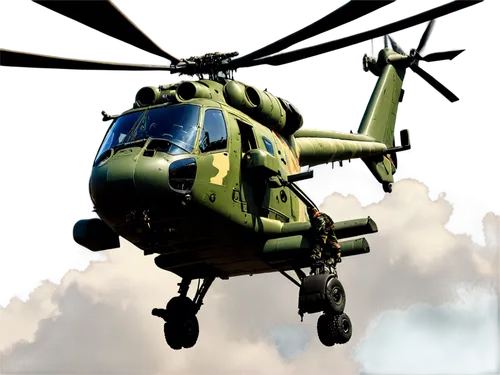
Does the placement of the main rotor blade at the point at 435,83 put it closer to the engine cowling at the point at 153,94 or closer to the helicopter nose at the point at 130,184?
the engine cowling at the point at 153,94

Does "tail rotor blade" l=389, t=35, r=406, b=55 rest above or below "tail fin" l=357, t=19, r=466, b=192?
above

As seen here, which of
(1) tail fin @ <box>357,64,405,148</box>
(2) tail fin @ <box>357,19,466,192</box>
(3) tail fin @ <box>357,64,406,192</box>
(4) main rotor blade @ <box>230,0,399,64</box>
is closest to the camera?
(4) main rotor blade @ <box>230,0,399,64</box>

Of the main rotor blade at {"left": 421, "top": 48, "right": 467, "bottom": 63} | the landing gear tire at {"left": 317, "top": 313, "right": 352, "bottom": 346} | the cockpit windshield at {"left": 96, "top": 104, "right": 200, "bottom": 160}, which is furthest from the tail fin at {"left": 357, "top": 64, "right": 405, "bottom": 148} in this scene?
the cockpit windshield at {"left": 96, "top": 104, "right": 200, "bottom": 160}

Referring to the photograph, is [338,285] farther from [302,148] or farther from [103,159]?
[103,159]

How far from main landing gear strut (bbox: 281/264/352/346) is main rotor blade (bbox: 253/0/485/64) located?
3551 mm

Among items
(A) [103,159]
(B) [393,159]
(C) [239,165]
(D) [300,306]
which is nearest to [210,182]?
(C) [239,165]

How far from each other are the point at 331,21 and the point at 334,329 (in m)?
5.10

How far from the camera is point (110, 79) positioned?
Result: 14.0 metres

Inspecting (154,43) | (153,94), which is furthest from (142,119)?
(154,43)

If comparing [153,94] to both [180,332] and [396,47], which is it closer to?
[180,332]

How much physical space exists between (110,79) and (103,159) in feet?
7.63

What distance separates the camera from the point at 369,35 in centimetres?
1195

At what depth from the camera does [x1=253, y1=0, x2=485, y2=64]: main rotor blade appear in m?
11.4

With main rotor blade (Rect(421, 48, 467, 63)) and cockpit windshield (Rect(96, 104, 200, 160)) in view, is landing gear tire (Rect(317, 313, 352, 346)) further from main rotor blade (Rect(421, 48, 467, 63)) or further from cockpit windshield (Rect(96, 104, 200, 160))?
main rotor blade (Rect(421, 48, 467, 63))
